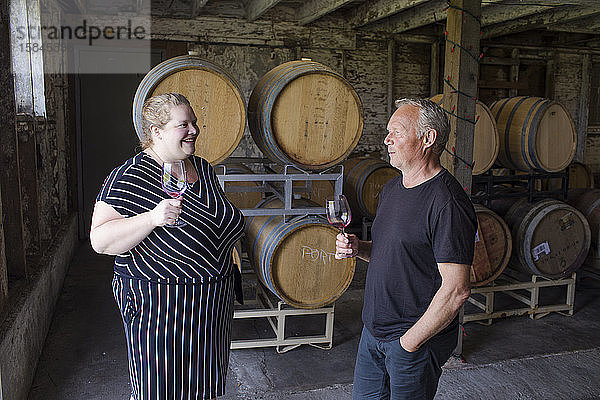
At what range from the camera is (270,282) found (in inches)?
144

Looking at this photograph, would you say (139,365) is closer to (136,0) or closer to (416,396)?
(416,396)

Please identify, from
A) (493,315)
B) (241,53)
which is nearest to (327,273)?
(493,315)

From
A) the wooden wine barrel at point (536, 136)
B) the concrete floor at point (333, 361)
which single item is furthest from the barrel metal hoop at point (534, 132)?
the concrete floor at point (333, 361)

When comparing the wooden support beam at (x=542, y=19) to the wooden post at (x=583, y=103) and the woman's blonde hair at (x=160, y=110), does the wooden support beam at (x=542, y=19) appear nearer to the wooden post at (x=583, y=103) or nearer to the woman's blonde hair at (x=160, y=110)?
the wooden post at (x=583, y=103)

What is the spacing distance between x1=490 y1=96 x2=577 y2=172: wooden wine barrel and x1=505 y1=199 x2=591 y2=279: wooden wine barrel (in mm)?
366

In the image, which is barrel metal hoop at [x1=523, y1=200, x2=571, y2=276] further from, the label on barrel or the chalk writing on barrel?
the chalk writing on barrel

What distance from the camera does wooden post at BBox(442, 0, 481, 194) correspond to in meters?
3.50

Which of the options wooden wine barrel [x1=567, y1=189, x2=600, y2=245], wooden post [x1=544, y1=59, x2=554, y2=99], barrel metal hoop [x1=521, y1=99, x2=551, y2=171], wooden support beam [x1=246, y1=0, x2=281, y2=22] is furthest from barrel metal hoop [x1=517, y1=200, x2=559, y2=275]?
wooden post [x1=544, y1=59, x2=554, y2=99]

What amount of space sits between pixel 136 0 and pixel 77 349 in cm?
494

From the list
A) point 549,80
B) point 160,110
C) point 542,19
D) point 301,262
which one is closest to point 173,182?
point 160,110

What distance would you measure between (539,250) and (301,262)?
7.25 feet

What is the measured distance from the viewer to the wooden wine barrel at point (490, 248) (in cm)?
433

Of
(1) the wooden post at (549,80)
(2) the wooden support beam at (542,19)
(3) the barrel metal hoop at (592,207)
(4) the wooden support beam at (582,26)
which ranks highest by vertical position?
(4) the wooden support beam at (582,26)

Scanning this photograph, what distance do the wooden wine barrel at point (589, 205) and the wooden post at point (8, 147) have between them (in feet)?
15.9
